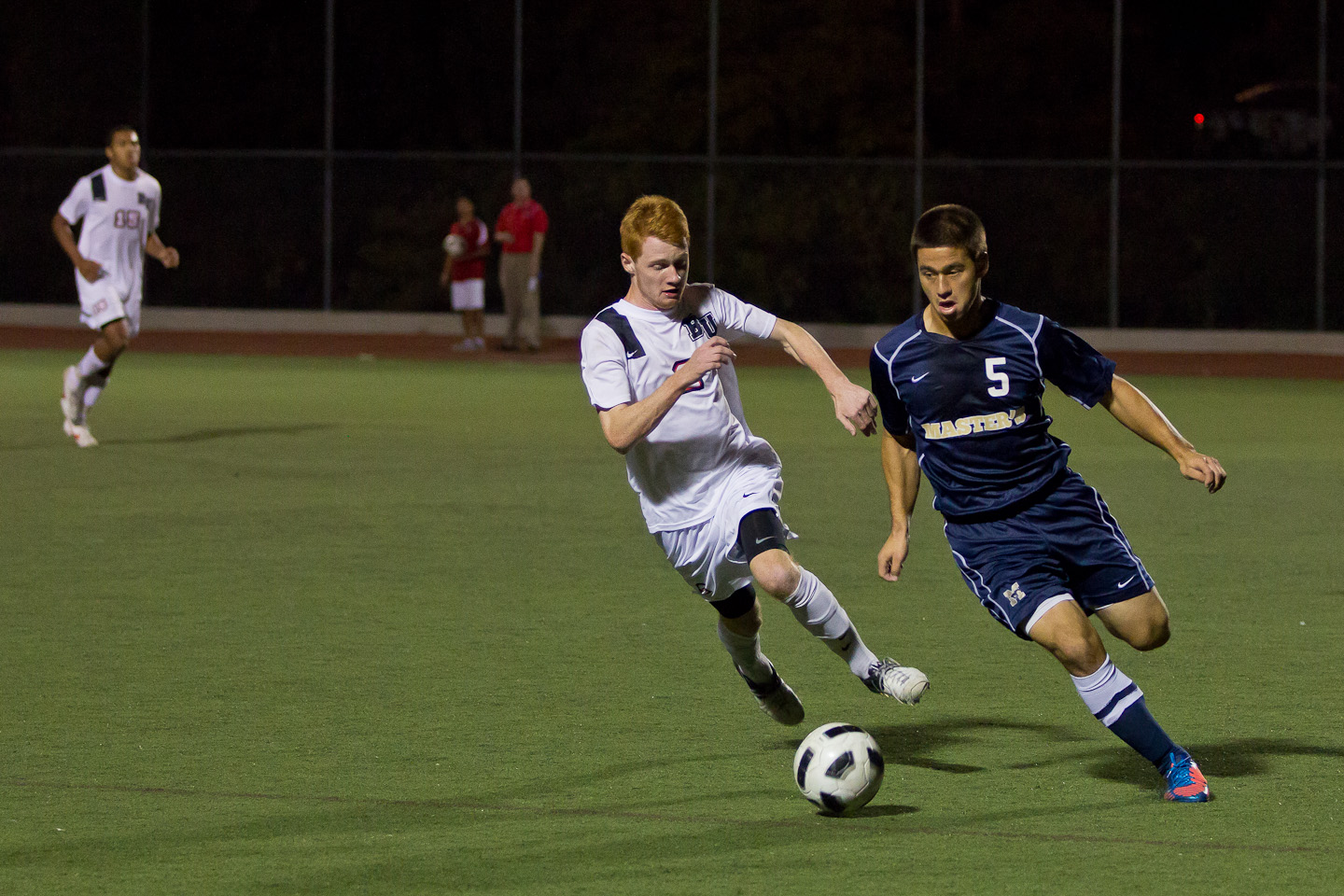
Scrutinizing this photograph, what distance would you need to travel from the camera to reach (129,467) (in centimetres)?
1265

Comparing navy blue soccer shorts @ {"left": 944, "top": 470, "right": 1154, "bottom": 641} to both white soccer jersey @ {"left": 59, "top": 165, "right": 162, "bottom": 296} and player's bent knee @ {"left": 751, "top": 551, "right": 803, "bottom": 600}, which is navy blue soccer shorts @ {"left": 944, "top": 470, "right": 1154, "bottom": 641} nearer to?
player's bent knee @ {"left": 751, "top": 551, "right": 803, "bottom": 600}

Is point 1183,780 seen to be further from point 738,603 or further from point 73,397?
point 73,397

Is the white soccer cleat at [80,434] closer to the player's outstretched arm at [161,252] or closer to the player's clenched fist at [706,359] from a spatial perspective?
the player's outstretched arm at [161,252]

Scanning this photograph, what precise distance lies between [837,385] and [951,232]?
55 cm

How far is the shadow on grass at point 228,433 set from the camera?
1426 centimetres

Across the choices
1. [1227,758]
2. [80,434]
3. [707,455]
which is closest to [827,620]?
[707,455]

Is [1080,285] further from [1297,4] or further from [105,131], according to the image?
[105,131]

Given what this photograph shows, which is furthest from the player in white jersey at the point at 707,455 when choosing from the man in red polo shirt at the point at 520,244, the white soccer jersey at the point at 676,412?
the man in red polo shirt at the point at 520,244

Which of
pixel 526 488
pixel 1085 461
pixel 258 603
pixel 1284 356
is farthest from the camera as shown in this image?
pixel 1284 356

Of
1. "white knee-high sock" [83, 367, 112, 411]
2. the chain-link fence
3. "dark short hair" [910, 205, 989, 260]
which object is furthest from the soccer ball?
the chain-link fence

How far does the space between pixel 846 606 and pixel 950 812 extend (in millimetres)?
3142

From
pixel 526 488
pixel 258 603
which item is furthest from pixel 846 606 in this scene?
pixel 526 488

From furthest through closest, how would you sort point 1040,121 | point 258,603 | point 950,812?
1. point 1040,121
2. point 258,603
3. point 950,812

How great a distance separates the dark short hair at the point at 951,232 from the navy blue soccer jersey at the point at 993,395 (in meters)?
0.22
